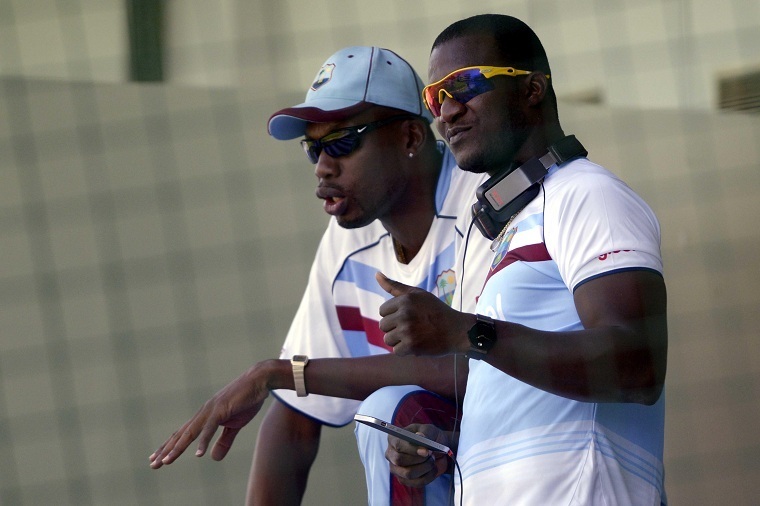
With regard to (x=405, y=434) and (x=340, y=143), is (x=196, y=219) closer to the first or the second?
(x=340, y=143)

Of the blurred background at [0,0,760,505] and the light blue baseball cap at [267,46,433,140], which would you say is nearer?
the light blue baseball cap at [267,46,433,140]

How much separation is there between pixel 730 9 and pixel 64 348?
2.60 m

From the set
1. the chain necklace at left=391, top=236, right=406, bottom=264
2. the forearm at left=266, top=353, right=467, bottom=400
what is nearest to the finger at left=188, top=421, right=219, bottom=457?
the forearm at left=266, top=353, right=467, bottom=400

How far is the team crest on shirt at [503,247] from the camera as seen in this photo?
1.78 m

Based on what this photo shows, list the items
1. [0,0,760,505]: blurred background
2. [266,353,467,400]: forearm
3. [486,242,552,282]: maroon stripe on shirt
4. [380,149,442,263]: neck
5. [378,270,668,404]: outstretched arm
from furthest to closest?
[0,0,760,505]: blurred background, [380,149,442,263]: neck, [266,353,467,400]: forearm, [486,242,552,282]: maroon stripe on shirt, [378,270,668,404]: outstretched arm

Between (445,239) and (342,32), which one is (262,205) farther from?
(445,239)

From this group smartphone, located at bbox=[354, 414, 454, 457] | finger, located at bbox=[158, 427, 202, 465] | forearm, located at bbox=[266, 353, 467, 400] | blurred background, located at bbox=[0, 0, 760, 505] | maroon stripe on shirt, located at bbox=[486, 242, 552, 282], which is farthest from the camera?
blurred background, located at bbox=[0, 0, 760, 505]

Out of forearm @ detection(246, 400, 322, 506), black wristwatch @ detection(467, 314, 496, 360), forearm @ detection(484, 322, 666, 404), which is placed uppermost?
black wristwatch @ detection(467, 314, 496, 360)

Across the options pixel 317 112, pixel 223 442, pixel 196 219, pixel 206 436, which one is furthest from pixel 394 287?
pixel 196 219

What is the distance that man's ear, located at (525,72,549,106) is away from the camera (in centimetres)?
188

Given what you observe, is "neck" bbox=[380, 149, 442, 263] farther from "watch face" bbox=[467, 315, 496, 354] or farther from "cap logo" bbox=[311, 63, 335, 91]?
"watch face" bbox=[467, 315, 496, 354]

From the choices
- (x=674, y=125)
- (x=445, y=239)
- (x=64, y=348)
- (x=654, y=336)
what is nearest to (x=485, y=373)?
(x=654, y=336)

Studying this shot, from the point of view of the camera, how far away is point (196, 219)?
345cm

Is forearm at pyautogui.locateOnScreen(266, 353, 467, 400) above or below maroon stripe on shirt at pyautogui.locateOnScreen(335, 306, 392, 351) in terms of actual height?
below
